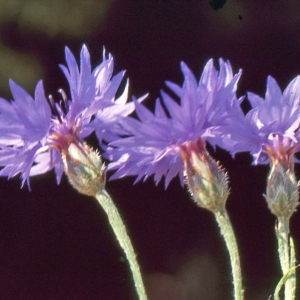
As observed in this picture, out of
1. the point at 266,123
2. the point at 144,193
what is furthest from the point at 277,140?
the point at 144,193

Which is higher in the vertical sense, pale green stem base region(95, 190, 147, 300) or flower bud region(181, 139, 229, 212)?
flower bud region(181, 139, 229, 212)

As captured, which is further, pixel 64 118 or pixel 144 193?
pixel 144 193

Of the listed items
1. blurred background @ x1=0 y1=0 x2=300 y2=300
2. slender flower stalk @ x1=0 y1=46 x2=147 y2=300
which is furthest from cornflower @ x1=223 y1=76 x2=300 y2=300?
Result: blurred background @ x1=0 y1=0 x2=300 y2=300

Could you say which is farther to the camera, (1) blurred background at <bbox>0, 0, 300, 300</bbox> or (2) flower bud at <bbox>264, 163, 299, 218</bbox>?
(1) blurred background at <bbox>0, 0, 300, 300</bbox>

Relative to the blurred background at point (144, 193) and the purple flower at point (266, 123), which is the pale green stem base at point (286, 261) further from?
the blurred background at point (144, 193)

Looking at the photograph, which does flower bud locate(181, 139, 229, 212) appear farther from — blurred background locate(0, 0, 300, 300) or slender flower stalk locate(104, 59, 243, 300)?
blurred background locate(0, 0, 300, 300)

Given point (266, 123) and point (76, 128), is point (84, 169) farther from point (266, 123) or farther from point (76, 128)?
point (266, 123)
